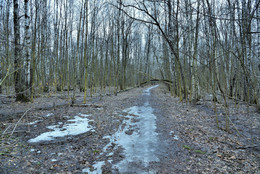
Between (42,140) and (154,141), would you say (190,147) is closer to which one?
(154,141)

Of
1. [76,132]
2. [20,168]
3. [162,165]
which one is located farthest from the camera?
[76,132]

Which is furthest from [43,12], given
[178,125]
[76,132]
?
[178,125]

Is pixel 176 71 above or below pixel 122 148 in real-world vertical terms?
above

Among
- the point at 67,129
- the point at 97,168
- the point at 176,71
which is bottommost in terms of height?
the point at 97,168

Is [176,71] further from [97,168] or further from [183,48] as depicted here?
[97,168]

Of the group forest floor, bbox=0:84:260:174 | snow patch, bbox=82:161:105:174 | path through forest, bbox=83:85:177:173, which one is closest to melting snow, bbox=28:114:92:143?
forest floor, bbox=0:84:260:174

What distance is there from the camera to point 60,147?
413cm

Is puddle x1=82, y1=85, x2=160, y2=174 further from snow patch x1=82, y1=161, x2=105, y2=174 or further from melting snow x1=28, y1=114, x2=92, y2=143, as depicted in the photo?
melting snow x1=28, y1=114, x2=92, y2=143

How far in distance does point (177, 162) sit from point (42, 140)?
3.68m

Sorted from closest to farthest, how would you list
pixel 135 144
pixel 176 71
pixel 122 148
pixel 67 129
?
pixel 122 148
pixel 135 144
pixel 67 129
pixel 176 71

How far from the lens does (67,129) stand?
5.35m

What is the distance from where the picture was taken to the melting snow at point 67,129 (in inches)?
179

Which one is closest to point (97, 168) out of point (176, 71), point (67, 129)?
point (67, 129)

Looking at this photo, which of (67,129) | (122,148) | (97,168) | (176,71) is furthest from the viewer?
(176,71)
